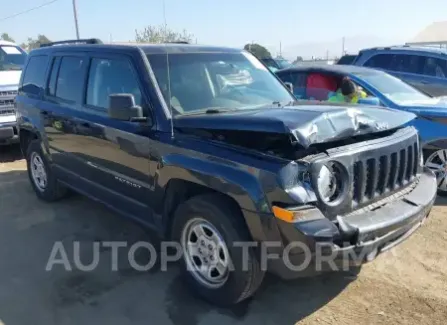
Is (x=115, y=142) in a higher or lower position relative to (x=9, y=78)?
lower

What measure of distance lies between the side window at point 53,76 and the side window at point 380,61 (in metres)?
7.22

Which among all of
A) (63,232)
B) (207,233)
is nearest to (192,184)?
(207,233)

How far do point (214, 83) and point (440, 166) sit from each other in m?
3.47

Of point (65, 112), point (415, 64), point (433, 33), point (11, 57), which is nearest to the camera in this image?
point (65, 112)

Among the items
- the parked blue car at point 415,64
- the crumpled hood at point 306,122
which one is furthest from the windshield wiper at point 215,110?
the parked blue car at point 415,64

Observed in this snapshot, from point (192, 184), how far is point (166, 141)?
1.34ft

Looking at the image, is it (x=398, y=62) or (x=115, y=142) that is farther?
(x=398, y=62)

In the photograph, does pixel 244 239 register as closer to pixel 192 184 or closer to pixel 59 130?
pixel 192 184

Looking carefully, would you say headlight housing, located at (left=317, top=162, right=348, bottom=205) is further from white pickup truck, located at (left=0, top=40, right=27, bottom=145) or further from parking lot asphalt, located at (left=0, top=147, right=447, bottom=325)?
white pickup truck, located at (left=0, top=40, right=27, bottom=145)

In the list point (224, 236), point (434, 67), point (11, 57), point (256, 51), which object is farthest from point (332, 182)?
point (256, 51)

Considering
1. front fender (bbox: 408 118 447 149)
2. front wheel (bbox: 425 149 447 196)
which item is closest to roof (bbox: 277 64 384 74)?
front fender (bbox: 408 118 447 149)

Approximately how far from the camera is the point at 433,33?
44.0 m

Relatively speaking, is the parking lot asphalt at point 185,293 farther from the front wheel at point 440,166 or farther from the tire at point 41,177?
the front wheel at point 440,166

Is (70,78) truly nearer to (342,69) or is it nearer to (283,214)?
(283,214)
